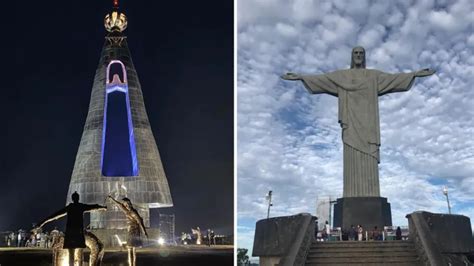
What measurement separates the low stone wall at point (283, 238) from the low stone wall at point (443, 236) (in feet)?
4.16

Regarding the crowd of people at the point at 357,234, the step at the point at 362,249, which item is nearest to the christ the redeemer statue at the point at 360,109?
the crowd of people at the point at 357,234

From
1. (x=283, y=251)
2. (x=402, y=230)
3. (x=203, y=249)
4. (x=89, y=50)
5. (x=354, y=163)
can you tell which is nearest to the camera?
(x=283, y=251)

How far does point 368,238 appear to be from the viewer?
8.14 m

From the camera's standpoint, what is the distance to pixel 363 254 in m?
6.92

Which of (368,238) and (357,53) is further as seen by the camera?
(357,53)

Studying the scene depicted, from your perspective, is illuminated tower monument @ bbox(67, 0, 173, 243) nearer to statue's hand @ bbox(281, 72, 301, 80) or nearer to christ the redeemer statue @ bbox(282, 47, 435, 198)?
statue's hand @ bbox(281, 72, 301, 80)

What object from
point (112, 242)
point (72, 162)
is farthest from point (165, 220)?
point (72, 162)

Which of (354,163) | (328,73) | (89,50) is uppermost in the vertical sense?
(89,50)

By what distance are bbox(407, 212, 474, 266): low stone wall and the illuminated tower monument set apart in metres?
5.71

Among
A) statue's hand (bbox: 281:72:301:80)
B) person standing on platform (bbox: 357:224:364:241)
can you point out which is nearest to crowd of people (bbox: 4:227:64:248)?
statue's hand (bbox: 281:72:301:80)

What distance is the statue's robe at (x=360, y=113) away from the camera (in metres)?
8.66

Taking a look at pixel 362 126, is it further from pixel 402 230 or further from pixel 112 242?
pixel 112 242

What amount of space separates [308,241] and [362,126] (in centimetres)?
248

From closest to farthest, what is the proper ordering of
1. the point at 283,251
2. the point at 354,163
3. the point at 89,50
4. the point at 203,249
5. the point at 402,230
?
the point at 283,251 → the point at 402,230 → the point at 354,163 → the point at 203,249 → the point at 89,50
